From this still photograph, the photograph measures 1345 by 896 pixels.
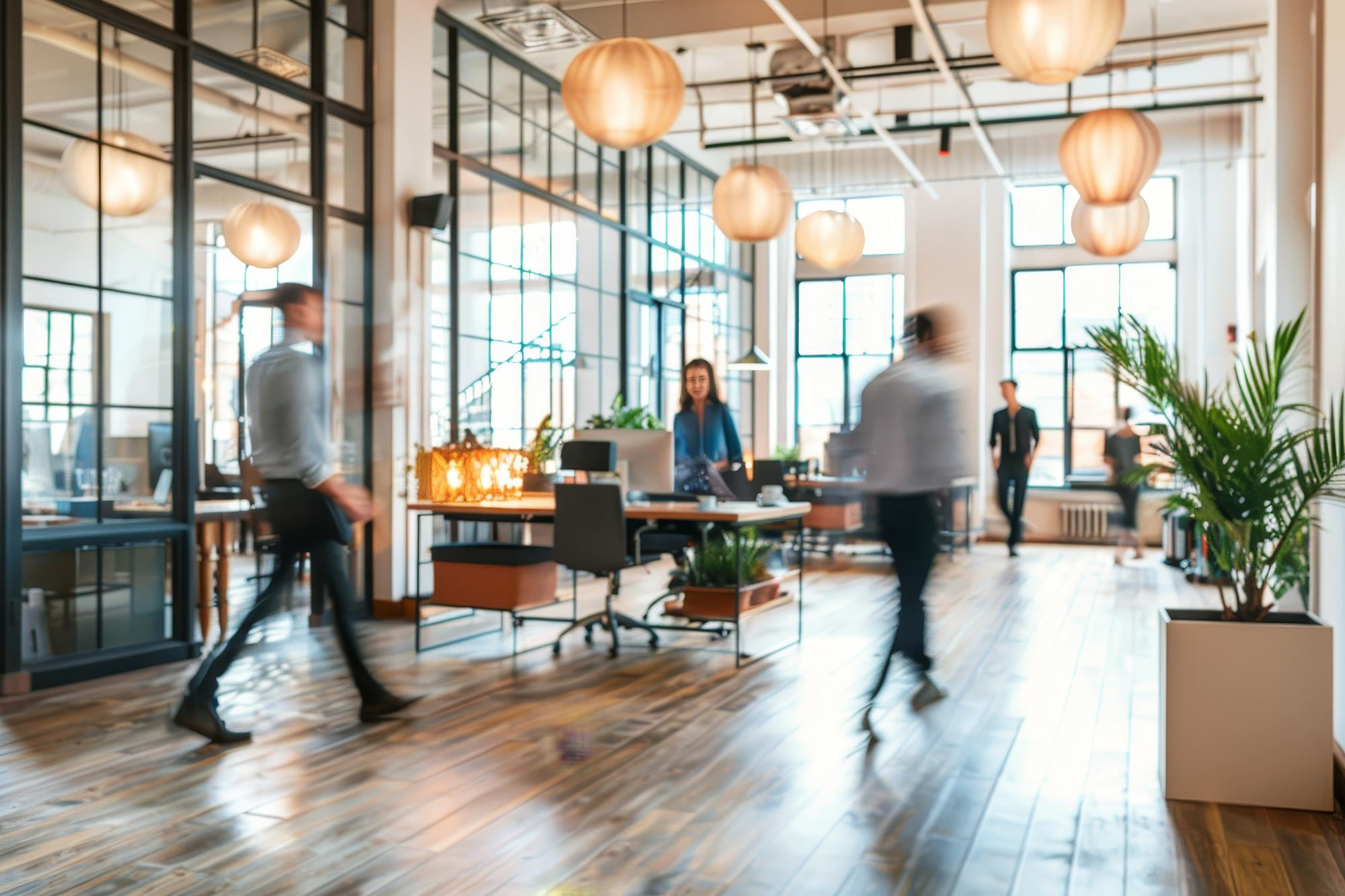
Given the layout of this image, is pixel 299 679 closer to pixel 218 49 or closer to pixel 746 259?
pixel 218 49

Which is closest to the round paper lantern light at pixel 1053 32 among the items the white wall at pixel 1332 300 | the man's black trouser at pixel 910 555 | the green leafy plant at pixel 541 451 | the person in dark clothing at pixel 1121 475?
the white wall at pixel 1332 300

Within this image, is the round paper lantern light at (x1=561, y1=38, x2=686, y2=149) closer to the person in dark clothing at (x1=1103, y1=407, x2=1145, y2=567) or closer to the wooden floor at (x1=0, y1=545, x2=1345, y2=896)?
the wooden floor at (x1=0, y1=545, x2=1345, y2=896)

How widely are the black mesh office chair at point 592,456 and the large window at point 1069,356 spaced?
8753 mm

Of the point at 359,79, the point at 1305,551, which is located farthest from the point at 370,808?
the point at 359,79

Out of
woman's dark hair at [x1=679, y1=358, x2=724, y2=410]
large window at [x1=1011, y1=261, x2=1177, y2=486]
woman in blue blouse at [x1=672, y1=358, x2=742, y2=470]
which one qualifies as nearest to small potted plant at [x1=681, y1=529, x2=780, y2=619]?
woman in blue blouse at [x1=672, y1=358, x2=742, y2=470]

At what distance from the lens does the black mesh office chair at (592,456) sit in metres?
→ 5.75

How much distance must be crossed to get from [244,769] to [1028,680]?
10.8 ft

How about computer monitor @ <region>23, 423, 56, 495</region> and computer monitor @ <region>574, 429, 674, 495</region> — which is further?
computer monitor @ <region>574, 429, 674, 495</region>

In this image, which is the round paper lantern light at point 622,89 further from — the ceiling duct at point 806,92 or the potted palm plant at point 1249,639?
the ceiling duct at point 806,92

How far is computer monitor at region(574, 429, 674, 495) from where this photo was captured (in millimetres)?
5918

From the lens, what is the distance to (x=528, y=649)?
5.86 m

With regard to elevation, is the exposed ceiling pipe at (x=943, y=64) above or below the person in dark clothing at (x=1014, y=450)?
above

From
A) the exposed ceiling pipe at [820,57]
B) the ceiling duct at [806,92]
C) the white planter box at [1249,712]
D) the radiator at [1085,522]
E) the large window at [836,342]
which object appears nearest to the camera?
the white planter box at [1249,712]

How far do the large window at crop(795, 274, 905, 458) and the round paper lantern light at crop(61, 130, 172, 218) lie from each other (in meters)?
9.32
